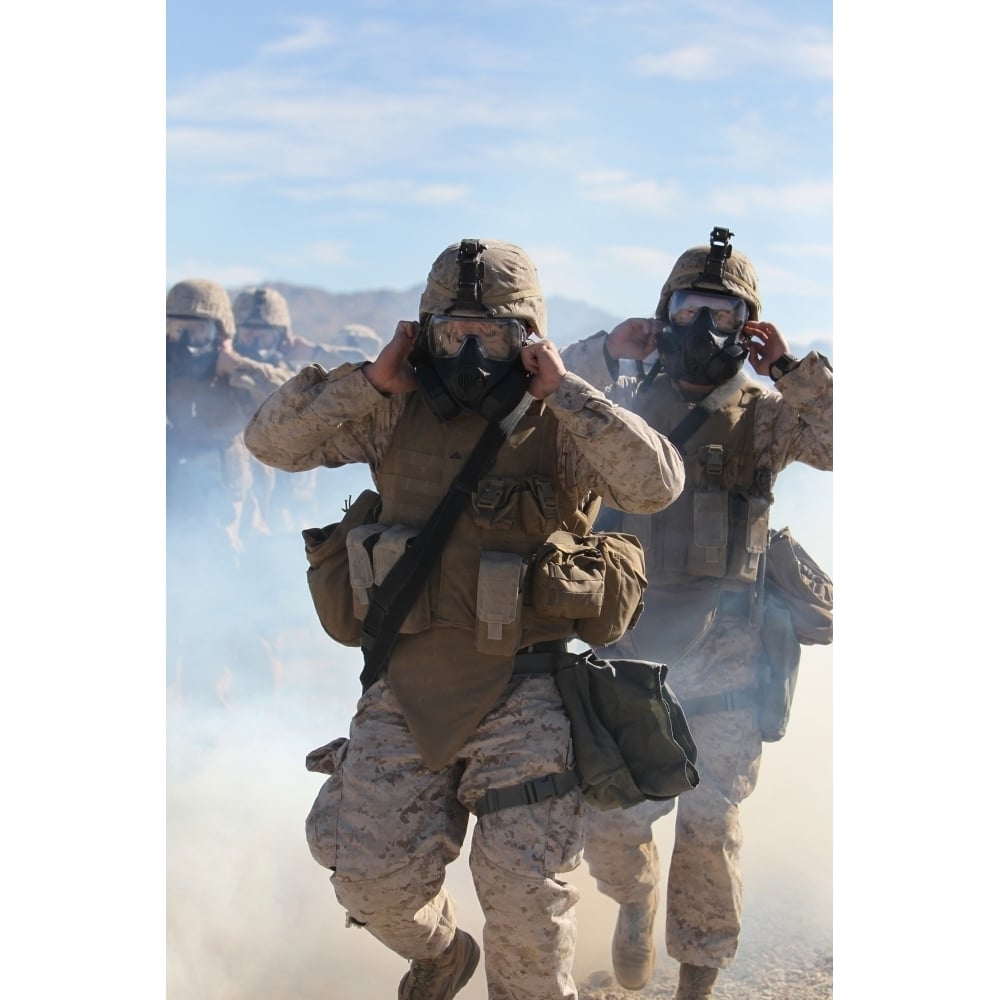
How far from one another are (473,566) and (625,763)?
25.8 inches

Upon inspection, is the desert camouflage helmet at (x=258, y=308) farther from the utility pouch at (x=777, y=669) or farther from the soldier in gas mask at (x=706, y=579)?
the utility pouch at (x=777, y=669)

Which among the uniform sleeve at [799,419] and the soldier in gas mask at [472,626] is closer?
the soldier in gas mask at [472,626]

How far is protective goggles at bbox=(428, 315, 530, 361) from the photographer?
180 inches

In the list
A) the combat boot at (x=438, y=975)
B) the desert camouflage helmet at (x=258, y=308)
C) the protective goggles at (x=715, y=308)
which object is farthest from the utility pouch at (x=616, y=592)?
the desert camouflage helmet at (x=258, y=308)

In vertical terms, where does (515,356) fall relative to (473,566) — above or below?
above

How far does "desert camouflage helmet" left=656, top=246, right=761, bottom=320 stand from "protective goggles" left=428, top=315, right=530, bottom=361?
1499 mm

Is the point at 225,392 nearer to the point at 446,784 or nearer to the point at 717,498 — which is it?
the point at 717,498

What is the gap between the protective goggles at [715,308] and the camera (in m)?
5.93

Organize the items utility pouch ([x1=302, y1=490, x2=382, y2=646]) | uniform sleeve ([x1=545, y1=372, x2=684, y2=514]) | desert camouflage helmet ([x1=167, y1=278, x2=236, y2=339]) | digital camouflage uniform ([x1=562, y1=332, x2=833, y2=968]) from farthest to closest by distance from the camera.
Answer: desert camouflage helmet ([x1=167, y1=278, x2=236, y2=339])
digital camouflage uniform ([x1=562, y1=332, x2=833, y2=968])
utility pouch ([x1=302, y1=490, x2=382, y2=646])
uniform sleeve ([x1=545, y1=372, x2=684, y2=514])

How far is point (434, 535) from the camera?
4.61 m

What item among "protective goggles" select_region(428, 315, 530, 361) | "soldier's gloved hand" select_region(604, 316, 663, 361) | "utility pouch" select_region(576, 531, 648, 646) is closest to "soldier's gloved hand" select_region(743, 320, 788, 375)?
"soldier's gloved hand" select_region(604, 316, 663, 361)

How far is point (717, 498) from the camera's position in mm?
5855

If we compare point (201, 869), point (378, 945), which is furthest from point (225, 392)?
point (378, 945)

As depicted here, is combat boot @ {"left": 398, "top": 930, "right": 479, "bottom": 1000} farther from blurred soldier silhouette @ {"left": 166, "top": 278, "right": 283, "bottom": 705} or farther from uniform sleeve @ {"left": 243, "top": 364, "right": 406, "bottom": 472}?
blurred soldier silhouette @ {"left": 166, "top": 278, "right": 283, "bottom": 705}
